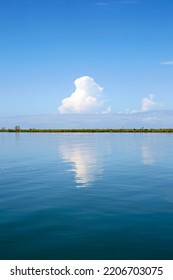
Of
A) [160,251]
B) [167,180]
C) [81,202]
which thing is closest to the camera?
[160,251]

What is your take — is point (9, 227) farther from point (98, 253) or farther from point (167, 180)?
point (167, 180)

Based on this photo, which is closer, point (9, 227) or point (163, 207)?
point (9, 227)

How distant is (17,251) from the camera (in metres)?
12.1

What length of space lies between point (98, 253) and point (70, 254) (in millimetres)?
895

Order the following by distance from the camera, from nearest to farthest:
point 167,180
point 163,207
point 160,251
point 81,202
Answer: point 160,251 → point 163,207 → point 81,202 → point 167,180

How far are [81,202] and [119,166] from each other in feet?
53.4

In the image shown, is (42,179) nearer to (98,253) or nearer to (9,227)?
(9,227)

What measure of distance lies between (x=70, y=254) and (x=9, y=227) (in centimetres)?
373

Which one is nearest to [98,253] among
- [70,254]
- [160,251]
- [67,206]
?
[70,254]

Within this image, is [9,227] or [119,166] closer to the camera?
[9,227]

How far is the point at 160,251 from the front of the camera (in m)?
12.1
